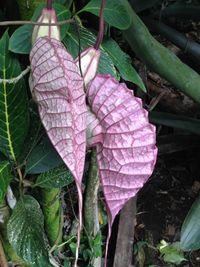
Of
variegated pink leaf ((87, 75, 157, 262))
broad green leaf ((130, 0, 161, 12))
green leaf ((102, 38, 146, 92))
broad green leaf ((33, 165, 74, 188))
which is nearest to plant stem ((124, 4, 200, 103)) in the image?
green leaf ((102, 38, 146, 92))

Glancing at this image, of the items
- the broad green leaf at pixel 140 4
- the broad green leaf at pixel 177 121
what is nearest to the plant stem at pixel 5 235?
the broad green leaf at pixel 177 121

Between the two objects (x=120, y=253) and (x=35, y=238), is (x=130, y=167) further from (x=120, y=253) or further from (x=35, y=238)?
(x=120, y=253)

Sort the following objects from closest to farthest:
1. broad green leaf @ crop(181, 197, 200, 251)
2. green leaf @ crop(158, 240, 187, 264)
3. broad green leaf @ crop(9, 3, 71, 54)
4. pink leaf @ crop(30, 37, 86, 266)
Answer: pink leaf @ crop(30, 37, 86, 266), broad green leaf @ crop(9, 3, 71, 54), broad green leaf @ crop(181, 197, 200, 251), green leaf @ crop(158, 240, 187, 264)

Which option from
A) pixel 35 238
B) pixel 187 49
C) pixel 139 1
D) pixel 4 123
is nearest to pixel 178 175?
pixel 187 49

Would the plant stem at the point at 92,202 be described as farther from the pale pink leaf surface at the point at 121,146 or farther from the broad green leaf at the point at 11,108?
the pale pink leaf surface at the point at 121,146

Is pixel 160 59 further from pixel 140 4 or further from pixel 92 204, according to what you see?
pixel 140 4

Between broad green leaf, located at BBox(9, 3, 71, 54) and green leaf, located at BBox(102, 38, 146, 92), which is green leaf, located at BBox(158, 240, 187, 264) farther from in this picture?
broad green leaf, located at BBox(9, 3, 71, 54)
